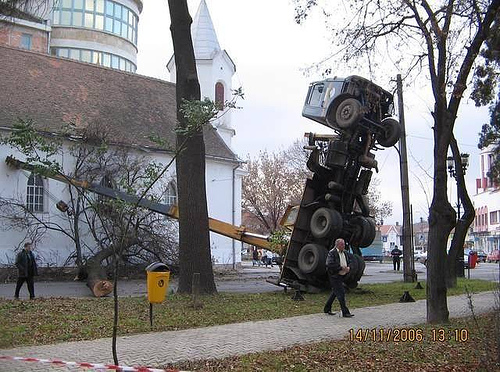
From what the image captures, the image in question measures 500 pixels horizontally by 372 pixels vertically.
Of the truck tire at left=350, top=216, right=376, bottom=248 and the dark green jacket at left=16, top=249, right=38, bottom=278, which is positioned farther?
the truck tire at left=350, top=216, right=376, bottom=248

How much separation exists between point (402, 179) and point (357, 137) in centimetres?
728

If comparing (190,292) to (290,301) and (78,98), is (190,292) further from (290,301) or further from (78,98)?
(78,98)

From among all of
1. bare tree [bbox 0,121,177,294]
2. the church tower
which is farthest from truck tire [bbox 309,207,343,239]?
the church tower

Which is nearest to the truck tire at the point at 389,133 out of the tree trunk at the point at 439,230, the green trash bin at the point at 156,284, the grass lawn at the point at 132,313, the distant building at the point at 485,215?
the grass lawn at the point at 132,313

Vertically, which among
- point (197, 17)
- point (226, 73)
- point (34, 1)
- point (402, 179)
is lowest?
point (402, 179)

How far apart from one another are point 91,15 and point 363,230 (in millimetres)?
40041

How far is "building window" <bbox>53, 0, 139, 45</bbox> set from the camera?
5128 cm

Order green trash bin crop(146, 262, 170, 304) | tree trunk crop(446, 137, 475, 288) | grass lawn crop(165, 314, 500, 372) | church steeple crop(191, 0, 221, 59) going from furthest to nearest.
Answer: church steeple crop(191, 0, 221, 59), tree trunk crop(446, 137, 475, 288), green trash bin crop(146, 262, 170, 304), grass lawn crop(165, 314, 500, 372)

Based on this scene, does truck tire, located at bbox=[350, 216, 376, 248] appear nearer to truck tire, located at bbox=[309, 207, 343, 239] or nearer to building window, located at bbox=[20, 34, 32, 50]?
truck tire, located at bbox=[309, 207, 343, 239]

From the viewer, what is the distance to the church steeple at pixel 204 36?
4728 centimetres

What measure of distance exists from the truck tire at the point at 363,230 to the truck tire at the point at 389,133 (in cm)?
250

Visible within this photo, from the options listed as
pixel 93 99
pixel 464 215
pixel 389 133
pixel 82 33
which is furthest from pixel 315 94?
pixel 82 33

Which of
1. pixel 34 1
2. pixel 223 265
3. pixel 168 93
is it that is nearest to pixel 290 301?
pixel 34 1

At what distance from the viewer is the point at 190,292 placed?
17.4 metres
